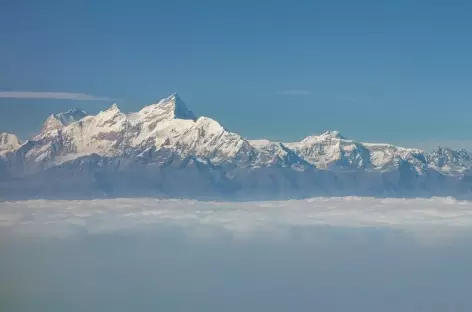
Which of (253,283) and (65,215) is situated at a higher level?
(65,215)

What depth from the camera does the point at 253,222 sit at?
132m

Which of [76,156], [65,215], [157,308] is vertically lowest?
[157,308]

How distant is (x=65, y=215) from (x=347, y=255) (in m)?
37.2

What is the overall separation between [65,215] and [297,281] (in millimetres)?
48021

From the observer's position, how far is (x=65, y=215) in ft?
314

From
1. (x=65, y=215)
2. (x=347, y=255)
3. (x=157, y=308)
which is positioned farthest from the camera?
(x=65, y=215)

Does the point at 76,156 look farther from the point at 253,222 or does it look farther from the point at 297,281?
the point at 297,281

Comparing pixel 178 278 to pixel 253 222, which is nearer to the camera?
pixel 178 278

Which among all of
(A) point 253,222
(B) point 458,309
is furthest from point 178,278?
(A) point 253,222

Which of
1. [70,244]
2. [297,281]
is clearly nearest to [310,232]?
[70,244]

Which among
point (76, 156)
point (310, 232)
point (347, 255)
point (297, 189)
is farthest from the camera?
point (297, 189)

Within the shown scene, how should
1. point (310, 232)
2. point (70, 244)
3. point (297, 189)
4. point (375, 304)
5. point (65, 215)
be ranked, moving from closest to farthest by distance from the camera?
point (375, 304) < point (70, 244) < point (65, 215) < point (310, 232) < point (297, 189)

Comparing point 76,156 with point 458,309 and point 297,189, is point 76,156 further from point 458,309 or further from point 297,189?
point 458,309

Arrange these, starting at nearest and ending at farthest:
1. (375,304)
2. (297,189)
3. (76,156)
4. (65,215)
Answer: (375,304), (65,215), (76,156), (297,189)
